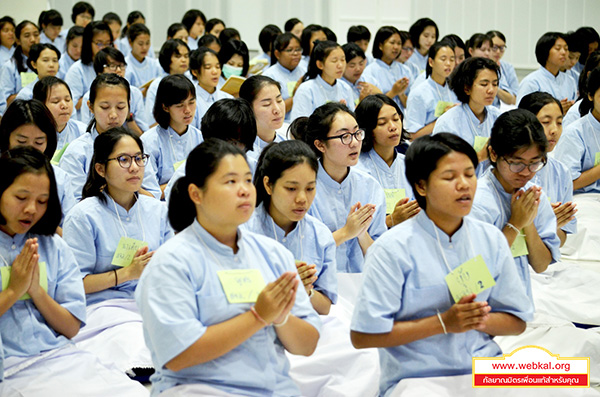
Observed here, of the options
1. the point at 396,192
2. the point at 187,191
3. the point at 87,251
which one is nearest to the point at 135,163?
the point at 87,251

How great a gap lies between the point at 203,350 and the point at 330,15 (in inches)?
334

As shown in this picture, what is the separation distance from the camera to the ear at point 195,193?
2.02 meters

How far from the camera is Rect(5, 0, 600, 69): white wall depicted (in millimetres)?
9664

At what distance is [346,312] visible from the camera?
303cm

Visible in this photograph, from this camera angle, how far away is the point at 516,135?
2777mm

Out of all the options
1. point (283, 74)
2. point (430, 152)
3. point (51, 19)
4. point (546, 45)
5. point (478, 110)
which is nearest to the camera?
point (430, 152)

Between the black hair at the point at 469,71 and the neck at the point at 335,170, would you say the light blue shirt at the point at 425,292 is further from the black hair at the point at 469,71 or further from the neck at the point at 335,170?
the black hair at the point at 469,71

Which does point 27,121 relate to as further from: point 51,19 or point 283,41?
point 51,19

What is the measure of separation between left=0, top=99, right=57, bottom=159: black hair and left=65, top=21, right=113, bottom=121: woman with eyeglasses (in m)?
3.02

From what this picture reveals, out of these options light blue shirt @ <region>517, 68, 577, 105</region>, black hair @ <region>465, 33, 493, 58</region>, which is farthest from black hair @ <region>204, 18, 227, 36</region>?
light blue shirt @ <region>517, 68, 577, 105</region>

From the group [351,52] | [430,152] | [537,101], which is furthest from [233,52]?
[430,152]

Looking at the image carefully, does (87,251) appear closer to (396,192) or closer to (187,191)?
(187,191)

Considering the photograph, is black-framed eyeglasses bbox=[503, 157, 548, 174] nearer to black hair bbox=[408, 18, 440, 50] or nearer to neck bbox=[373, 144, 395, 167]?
neck bbox=[373, 144, 395, 167]

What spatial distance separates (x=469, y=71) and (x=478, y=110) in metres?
0.29
